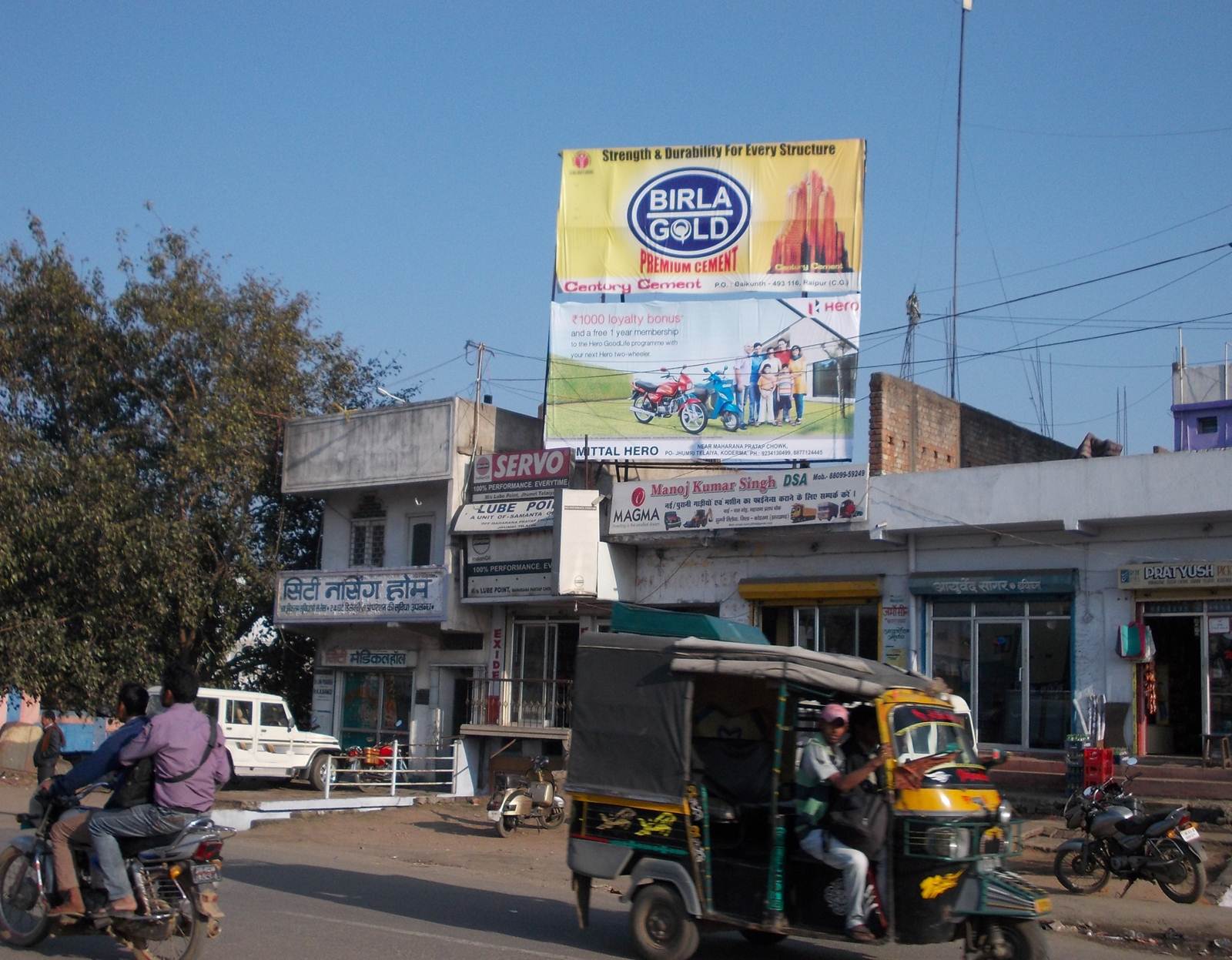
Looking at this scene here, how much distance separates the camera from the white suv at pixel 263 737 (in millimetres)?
24656

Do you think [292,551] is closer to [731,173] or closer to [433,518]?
[433,518]

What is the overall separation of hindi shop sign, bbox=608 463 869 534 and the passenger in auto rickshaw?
1277cm

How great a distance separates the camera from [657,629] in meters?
9.85

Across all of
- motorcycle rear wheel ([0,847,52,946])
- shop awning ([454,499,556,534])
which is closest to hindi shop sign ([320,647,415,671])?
shop awning ([454,499,556,534])

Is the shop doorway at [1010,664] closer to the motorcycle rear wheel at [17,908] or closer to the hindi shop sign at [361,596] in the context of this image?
the hindi shop sign at [361,596]

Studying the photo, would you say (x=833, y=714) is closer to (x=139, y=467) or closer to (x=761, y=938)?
(x=761, y=938)

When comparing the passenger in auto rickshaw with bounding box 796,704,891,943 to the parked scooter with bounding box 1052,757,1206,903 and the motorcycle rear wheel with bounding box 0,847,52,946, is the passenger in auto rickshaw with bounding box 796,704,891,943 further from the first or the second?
the parked scooter with bounding box 1052,757,1206,903

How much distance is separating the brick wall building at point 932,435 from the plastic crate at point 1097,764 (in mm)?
6144

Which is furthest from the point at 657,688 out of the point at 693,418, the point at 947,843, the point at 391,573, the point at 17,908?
the point at 391,573

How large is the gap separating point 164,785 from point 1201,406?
27.4m

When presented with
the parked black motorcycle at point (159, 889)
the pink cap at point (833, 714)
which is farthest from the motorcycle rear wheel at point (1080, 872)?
the parked black motorcycle at point (159, 889)

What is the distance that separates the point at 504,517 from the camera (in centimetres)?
2548

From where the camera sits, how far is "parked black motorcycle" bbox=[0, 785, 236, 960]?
7.68 meters

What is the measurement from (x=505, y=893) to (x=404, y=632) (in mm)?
16033
